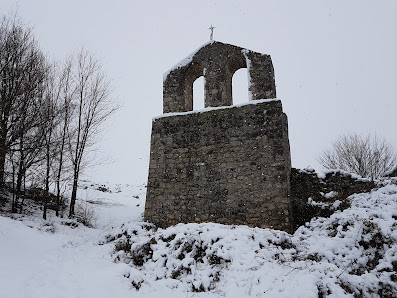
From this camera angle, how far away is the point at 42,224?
823 centimetres

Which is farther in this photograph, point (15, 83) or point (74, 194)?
point (74, 194)

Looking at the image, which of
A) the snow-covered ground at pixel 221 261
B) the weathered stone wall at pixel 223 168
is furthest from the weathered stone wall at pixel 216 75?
the snow-covered ground at pixel 221 261

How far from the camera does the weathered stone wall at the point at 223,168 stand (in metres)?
7.43

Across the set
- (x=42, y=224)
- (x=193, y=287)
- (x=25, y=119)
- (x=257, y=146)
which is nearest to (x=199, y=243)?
(x=193, y=287)

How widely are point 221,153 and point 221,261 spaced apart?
3.73m

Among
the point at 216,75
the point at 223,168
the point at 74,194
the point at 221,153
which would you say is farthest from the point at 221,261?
the point at 74,194

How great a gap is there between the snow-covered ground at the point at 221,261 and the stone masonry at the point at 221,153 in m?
1.54

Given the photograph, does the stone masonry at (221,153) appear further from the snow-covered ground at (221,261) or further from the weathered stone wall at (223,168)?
the snow-covered ground at (221,261)

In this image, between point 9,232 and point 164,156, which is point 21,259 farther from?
point 164,156

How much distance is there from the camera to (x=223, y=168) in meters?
8.02

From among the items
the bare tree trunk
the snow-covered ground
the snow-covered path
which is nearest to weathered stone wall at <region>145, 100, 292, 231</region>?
the snow-covered ground

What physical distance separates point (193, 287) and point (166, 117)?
5695 mm

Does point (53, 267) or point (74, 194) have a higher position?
point (74, 194)

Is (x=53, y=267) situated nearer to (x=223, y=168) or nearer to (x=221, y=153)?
(x=223, y=168)
